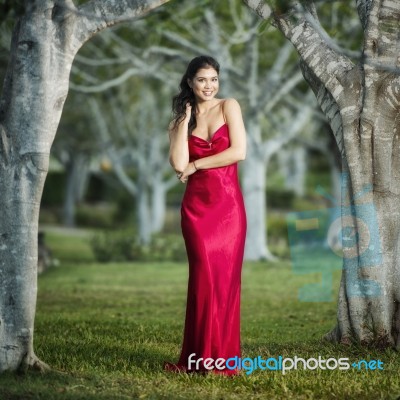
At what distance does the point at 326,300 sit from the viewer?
37.2 feet

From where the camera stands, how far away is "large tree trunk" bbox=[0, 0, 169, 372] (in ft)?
19.1

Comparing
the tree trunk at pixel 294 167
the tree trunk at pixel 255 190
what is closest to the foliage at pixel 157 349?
the tree trunk at pixel 255 190

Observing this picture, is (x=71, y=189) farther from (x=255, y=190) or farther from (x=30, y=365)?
(x=30, y=365)

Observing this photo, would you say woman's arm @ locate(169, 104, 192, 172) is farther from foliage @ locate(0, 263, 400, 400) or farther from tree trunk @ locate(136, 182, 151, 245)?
tree trunk @ locate(136, 182, 151, 245)

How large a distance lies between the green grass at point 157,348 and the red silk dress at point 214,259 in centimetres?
27

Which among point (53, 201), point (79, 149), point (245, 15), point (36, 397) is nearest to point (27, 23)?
point (36, 397)

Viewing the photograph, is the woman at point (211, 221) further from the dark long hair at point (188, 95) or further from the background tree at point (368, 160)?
the background tree at point (368, 160)

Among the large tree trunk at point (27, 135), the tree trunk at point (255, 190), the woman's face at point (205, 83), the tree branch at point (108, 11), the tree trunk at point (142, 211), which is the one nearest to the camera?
the large tree trunk at point (27, 135)

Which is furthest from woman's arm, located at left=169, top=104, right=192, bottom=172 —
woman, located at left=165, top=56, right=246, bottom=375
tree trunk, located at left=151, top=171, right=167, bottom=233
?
tree trunk, located at left=151, top=171, right=167, bottom=233

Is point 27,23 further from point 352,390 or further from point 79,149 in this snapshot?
point 79,149

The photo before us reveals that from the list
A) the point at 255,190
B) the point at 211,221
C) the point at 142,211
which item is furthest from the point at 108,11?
the point at 142,211

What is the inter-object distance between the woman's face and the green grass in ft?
6.74

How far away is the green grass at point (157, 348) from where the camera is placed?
18.0 ft

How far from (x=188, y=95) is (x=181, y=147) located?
436 mm
